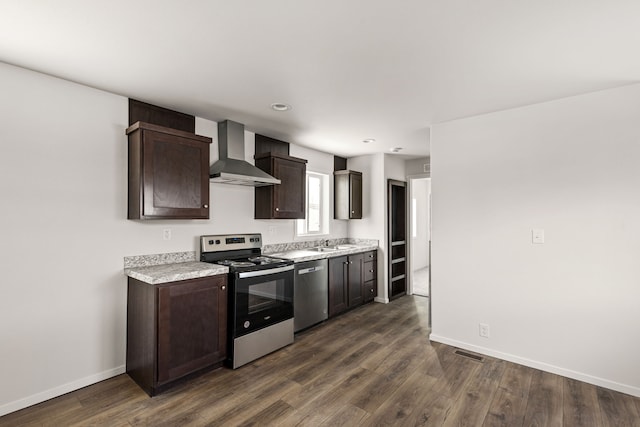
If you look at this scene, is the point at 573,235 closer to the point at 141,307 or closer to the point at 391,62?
the point at 391,62

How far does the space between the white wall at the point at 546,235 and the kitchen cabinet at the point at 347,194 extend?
5.30 feet

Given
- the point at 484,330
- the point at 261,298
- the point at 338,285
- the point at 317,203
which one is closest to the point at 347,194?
the point at 317,203

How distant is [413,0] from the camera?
5.00 feet

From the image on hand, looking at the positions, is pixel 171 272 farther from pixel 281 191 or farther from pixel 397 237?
pixel 397 237

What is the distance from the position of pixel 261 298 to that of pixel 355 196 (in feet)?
8.15

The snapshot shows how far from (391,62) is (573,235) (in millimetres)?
2134

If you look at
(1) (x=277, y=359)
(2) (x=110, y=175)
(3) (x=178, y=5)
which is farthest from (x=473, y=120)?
(2) (x=110, y=175)

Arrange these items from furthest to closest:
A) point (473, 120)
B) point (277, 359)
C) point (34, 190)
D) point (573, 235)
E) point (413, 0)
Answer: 1. point (473, 120)
2. point (277, 359)
3. point (573, 235)
4. point (34, 190)
5. point (413, 0)

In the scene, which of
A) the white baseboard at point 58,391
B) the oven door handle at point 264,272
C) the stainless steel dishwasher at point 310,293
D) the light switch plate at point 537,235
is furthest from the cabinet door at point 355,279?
the white baseboard at point 58,391

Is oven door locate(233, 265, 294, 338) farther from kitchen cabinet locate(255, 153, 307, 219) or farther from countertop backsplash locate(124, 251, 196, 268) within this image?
kitchen cabinet locate(255, 153, 307, 219)

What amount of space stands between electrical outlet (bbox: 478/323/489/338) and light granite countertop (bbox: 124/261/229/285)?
254 cm

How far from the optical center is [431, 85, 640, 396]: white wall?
8.19 ft

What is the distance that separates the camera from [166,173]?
2.70m

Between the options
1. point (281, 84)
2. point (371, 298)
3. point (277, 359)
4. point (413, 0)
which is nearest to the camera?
point (413, 0)
